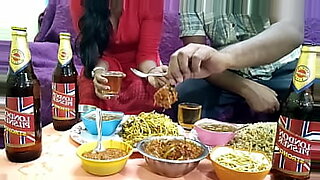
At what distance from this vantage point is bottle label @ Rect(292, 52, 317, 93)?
1.96 ft

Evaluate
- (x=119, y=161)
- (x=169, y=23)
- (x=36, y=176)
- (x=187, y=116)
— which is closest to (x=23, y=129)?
(x=36, y=176)

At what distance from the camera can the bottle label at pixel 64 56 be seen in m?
0.84

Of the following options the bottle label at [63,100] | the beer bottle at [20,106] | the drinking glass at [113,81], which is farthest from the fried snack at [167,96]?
the beer bottle at [20,106]

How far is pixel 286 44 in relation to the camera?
0.92 meters

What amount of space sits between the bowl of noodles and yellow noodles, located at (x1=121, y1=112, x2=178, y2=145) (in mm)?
151

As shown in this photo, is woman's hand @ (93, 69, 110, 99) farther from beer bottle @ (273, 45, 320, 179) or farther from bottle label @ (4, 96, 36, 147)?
beer bottle @ (273, 45, 320, 179)

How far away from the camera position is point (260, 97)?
1012 millimetres

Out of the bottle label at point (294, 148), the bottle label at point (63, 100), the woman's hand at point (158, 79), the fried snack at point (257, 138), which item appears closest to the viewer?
the bottle label at point (294, 148)

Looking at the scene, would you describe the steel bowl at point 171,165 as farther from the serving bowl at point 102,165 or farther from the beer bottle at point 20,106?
the beer bottle at point 20,106

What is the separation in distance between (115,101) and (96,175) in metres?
0.45

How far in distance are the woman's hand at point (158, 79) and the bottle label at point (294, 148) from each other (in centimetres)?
40

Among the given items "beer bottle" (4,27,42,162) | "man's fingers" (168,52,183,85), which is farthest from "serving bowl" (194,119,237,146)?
"beer bottle" (4,27,42,162)

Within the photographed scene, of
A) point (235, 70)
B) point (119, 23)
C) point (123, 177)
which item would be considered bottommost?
point (123, 177)

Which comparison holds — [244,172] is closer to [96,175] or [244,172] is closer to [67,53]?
[96,175]
